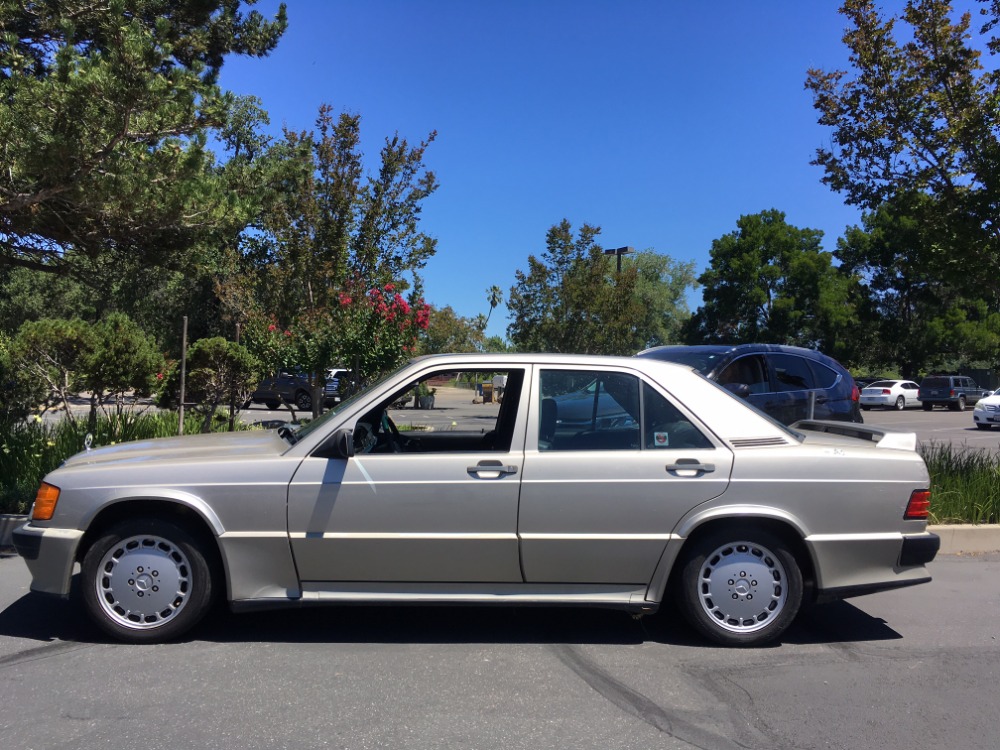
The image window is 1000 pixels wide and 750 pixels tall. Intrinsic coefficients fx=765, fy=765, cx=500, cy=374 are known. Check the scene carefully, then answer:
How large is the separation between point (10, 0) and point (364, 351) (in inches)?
219

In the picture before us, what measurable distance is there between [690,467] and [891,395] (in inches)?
1440

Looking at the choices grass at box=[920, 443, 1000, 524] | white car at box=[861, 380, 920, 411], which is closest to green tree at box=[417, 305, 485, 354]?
white car at box=[861, 380, 920, 411]

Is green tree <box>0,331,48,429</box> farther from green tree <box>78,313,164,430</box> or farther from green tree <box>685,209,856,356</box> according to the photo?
green tree <box>685,209,856,356</box>

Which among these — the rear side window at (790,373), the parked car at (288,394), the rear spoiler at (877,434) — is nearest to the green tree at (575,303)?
the parked car at (288,394)

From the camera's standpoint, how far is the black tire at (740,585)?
449cm

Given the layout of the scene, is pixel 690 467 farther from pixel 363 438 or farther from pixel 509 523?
pixel 363 438

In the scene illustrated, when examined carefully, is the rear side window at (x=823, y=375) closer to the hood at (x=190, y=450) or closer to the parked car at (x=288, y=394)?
the hood at (x=190, y=450)

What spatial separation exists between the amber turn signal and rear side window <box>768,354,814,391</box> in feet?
24.6

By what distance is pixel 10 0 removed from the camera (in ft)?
23.5

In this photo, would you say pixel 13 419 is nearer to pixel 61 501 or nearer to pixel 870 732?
pixel 61 501

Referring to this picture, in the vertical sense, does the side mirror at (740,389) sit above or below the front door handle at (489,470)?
above

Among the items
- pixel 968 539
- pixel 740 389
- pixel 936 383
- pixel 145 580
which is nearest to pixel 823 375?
pixel 740 389

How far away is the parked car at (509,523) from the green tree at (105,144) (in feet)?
11.2

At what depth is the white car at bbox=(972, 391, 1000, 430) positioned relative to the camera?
23391mm
